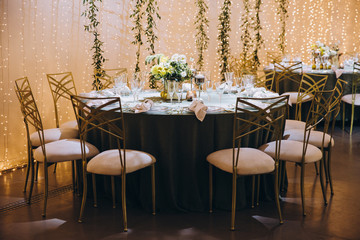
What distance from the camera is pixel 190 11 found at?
768 centimetres

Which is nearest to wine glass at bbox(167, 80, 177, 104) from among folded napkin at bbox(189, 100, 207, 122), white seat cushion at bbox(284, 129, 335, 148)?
folded napkin at bbox(189, 100, 207, 122)

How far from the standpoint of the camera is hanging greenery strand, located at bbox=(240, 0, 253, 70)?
778 cm

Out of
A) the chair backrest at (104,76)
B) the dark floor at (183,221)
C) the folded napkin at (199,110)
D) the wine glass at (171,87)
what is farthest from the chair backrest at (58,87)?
Result: the folded napkin at (199,110)

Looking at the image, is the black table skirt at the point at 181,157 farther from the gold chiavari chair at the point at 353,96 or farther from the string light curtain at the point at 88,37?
the gold chiavari chair at the point at 353,96

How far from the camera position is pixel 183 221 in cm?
328

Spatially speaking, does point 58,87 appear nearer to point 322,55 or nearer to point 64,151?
point 64,151

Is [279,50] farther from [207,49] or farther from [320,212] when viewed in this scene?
[320,212]

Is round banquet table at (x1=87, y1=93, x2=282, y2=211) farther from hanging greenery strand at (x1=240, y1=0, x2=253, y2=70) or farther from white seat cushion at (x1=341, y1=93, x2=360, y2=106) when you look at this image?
hanging greenery strand at (x1=240, y1=0, x2=253, y2=70)

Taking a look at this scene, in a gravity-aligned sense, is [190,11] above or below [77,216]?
above

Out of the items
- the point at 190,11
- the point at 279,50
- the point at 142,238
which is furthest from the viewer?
the point at 279,50

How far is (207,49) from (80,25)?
297cm

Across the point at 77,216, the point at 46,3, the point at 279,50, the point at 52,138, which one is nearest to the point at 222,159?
the point at 77,216

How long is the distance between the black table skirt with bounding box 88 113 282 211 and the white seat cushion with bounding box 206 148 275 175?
16 centimetres

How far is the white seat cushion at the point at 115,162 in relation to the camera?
3.08m
